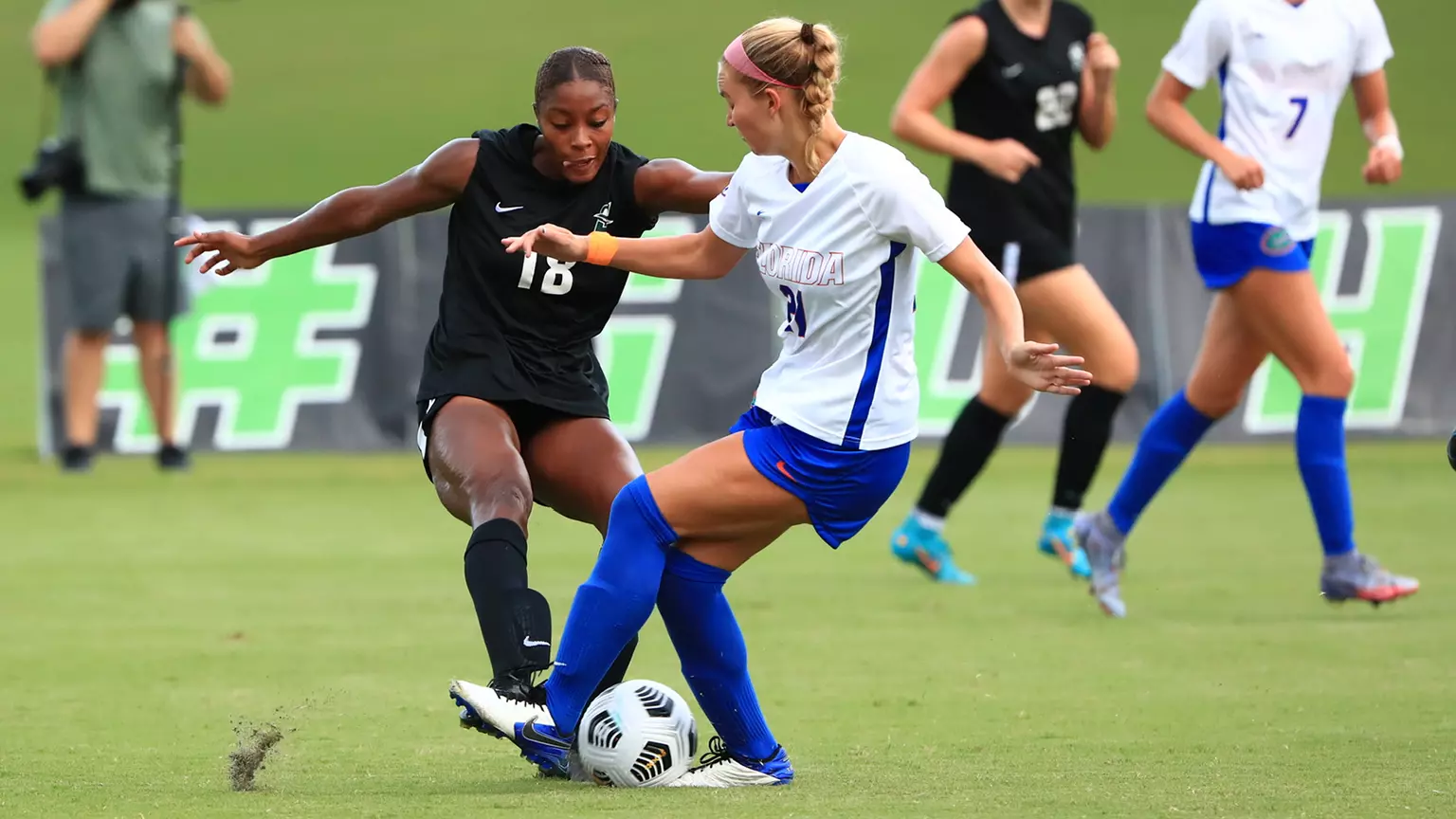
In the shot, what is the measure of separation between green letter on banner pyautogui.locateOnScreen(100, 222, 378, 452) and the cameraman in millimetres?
387

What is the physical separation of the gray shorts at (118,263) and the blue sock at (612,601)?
8.23 metres

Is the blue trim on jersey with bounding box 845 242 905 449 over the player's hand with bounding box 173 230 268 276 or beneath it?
over

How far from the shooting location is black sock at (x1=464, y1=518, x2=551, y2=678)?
5.31 meters

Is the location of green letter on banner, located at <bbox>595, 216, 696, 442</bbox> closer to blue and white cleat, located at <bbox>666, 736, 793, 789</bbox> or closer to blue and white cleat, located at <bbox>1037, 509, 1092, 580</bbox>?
blue and white cleat, located at <bbox>1037, 509, 1092, 580</bbox>

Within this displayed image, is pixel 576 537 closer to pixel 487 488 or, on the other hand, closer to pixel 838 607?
pixel 838 607

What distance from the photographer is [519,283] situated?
604 cm

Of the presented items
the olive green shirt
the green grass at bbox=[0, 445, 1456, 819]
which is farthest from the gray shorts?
the green grass at bbox=[0, 445, 1456, 819]

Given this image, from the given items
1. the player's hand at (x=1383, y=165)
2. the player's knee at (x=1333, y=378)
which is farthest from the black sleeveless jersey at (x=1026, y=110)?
the player's knee at (x=1333, y=378)

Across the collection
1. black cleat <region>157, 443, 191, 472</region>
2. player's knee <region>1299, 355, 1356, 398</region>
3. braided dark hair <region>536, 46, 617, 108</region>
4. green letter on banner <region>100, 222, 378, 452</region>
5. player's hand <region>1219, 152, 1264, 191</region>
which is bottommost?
black cleat <region>157, 443, 191, 472</region>

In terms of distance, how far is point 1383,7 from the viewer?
34125 mm

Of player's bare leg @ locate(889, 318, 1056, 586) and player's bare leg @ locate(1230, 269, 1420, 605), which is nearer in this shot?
player's bare leg @ locate(1230, 269, 1420, 605)

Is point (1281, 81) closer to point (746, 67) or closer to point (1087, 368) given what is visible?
point (1087, 368)

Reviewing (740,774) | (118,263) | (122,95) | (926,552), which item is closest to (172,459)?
(118,263)

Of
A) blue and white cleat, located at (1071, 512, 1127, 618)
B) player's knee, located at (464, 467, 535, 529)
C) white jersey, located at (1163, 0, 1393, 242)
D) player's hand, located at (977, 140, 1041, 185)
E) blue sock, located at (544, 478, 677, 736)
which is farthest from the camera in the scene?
player's hand, located at (977, 140, 1041, 185)
